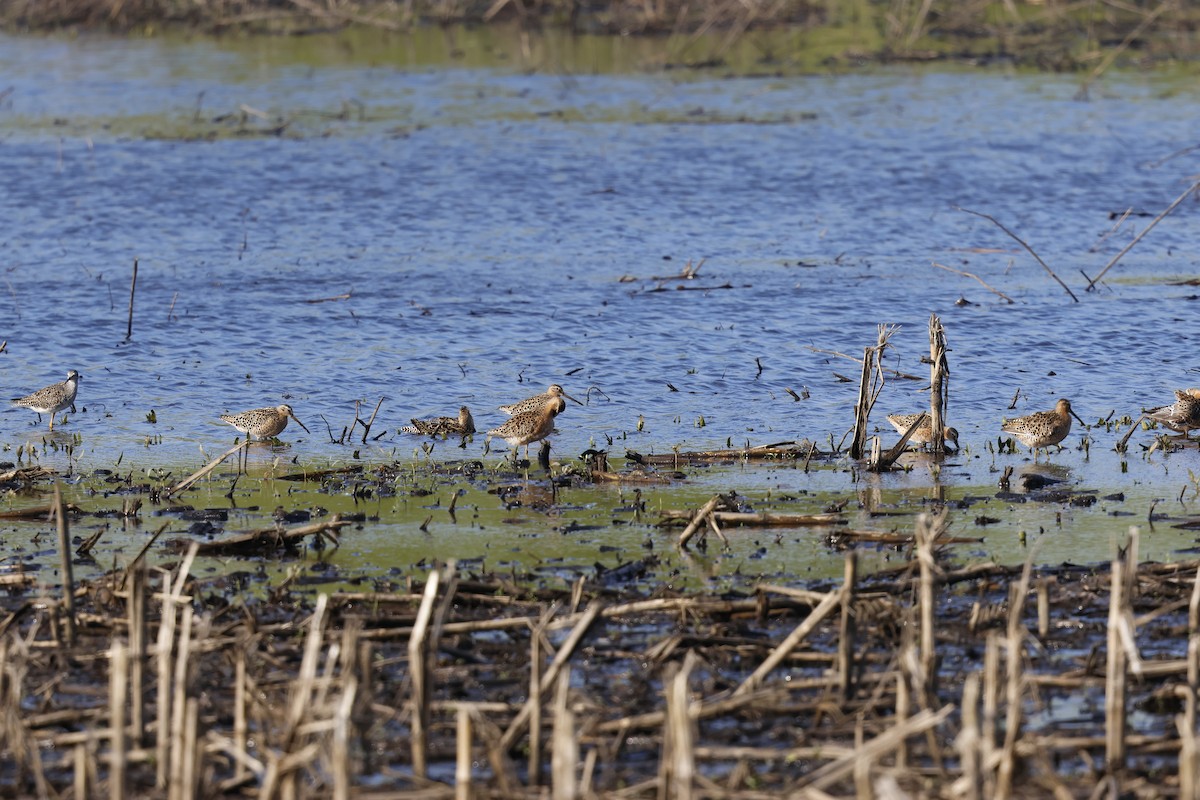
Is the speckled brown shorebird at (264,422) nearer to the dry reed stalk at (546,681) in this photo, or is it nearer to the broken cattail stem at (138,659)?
the broken cattail stem at (138,659)

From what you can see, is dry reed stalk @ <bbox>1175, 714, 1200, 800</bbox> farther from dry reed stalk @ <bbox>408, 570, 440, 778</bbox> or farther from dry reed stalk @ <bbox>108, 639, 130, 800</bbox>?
dry reed stalk @ <bbox>108, 639, 130, 800</bbox>

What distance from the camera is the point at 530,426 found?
1282 cm

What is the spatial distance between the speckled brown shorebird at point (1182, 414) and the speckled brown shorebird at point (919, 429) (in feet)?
5.51

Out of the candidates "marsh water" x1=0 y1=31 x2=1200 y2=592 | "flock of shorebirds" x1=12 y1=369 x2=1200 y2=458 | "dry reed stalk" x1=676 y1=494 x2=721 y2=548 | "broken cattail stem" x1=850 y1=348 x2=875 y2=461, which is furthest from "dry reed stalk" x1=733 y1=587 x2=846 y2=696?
"flock of shorebirds" x1=12 y1=369 x2=1200 y2=458

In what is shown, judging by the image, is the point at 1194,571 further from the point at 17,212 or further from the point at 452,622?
the point at 17,212

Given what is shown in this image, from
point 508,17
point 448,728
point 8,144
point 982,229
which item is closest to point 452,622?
point 448,728

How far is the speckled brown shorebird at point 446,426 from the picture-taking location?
13.5 m

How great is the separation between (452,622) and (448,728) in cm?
108

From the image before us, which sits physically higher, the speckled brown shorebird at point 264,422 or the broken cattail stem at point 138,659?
the broken cattail stem at point 138,659

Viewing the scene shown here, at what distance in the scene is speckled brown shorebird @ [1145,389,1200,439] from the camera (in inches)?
517

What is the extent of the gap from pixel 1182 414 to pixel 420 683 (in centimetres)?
857

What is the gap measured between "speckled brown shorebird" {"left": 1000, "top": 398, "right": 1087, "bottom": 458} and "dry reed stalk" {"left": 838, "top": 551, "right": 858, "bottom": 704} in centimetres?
569

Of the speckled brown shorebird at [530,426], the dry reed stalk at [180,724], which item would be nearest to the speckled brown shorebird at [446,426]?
the speckled brown shorebird at [530,426]

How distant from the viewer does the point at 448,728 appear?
23.8 feet
